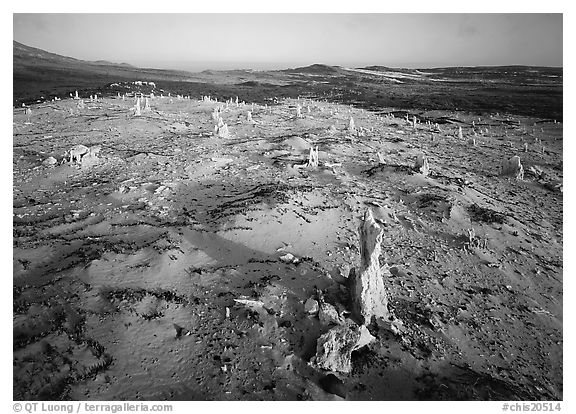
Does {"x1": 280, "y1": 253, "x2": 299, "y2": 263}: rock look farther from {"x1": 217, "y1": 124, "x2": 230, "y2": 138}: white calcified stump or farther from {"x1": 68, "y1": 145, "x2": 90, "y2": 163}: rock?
{"x1": 217, "y1": 124, "x2": 230, "y2": 138}: white calcified stump

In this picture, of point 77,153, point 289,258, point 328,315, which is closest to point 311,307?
point 328,315

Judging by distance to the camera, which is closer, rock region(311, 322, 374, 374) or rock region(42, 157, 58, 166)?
rock region(311, 322, 374, 374)

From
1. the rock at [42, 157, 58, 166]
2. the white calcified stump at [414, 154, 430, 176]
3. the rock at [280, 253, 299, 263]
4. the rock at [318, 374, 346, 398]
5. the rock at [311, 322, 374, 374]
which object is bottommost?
the rock at [318, 374, 346, 398]

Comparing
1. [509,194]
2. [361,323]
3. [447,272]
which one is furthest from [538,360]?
[509,194]

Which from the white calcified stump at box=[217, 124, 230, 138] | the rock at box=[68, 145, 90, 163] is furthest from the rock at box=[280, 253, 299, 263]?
the white calcified stump at box=[217, 124, 230, 138]

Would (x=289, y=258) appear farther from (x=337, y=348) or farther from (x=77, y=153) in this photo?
(x=77, y=153)

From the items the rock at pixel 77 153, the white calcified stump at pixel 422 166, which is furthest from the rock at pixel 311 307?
the rock at pixel 77 153

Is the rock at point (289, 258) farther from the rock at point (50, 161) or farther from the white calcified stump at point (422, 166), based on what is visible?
the rock at point (50, 161)
